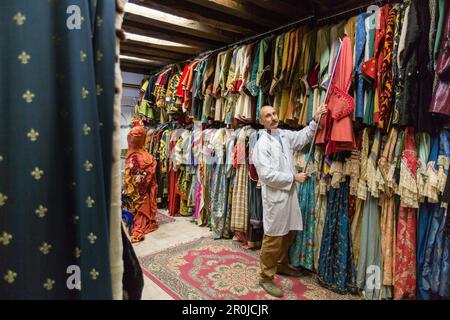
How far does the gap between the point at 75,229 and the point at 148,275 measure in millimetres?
1897

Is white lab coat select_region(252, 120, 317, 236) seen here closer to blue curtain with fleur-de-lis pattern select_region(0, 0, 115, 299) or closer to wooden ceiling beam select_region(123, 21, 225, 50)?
blue curtain with fleur-de-lis pattern select_region(0, 0, 115, 299)

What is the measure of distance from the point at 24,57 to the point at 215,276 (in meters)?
2.13

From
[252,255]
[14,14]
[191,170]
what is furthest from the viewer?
[191,170]

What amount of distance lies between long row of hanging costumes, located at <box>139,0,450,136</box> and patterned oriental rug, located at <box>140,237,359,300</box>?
1.33m

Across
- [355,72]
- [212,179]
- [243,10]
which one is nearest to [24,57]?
[355,72]

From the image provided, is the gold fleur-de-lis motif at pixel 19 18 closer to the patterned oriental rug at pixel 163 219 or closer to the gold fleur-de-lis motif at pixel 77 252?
the gold fleur-de-lis motif at pixel 77 252

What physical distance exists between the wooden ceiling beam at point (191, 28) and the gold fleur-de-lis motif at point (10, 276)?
2.58 meters

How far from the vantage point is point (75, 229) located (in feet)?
1.97

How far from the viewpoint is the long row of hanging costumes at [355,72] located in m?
1.58

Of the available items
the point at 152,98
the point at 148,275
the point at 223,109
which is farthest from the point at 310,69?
the point at 152,98

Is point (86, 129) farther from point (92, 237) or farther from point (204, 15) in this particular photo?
point (204, 15)

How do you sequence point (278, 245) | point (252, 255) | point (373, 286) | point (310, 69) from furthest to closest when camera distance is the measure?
point (252, 255) < point (310, 69) < point (278, 245) < point (373, 286)

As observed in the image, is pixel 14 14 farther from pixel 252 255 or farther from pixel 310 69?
pixel 252 255

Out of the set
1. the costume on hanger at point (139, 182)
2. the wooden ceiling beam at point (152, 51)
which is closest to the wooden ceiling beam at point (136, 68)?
the wooden ceiling beam at point (152, 51)
